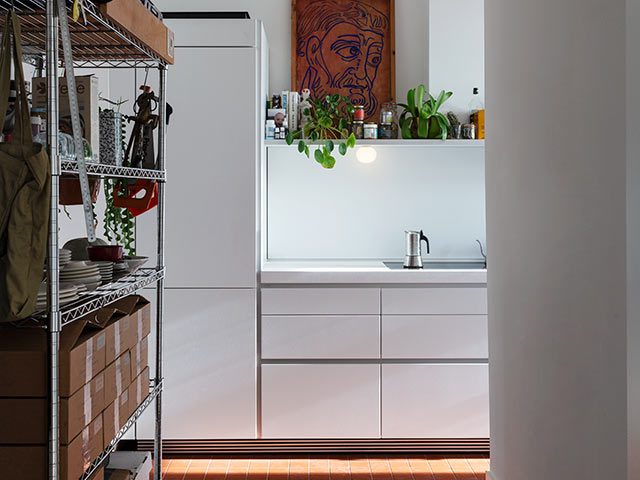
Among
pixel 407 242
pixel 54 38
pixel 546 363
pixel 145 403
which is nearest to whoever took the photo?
pixel 54 38

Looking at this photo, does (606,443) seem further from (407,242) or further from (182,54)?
(182,54)

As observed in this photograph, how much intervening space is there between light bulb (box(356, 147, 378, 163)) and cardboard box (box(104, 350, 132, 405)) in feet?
6.82

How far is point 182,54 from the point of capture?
298 centimetres

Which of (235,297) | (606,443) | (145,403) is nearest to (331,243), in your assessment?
(235,297)

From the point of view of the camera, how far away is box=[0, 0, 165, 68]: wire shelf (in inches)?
61.2

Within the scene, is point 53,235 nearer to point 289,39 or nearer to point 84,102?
point 84,102

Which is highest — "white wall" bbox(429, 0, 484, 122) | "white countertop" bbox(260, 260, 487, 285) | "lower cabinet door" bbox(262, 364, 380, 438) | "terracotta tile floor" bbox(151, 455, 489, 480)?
"white wall" bbox(429, 0, 484, 122)

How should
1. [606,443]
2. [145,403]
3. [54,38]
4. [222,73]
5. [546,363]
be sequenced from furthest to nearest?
[222,73] → [145,403] → [546,363] → [606,443] → [54,38]

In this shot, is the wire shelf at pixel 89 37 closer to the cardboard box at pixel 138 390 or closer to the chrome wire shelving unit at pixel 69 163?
the chrome wire shelving unit at pixel 69 163

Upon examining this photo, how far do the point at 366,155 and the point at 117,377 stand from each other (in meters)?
2.20

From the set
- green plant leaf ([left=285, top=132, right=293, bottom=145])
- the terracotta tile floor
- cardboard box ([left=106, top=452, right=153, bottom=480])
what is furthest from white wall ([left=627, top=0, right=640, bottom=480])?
green plant leaf ([left=285, top=132, right=293, bottom=145])

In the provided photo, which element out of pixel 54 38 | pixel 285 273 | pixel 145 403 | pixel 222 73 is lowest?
pixel 145 403

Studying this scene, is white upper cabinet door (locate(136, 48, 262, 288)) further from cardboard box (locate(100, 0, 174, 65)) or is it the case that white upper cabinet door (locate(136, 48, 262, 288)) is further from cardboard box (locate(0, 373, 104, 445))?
cardboard box (locate(0, 373, 104, 445))

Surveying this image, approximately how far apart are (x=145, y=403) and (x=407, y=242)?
1785 millimetres
